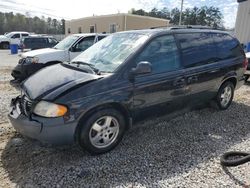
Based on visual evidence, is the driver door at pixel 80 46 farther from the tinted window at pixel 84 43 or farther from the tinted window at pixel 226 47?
the tinted window at pixel 226 47

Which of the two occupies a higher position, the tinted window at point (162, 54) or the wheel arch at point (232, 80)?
the tinted window at point (162, 54)

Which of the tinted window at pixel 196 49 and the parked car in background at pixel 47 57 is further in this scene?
Answer: the parked car in background at pixel 47 57

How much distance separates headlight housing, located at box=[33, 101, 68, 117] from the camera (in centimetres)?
313

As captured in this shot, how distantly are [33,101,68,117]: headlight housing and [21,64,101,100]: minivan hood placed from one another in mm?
153

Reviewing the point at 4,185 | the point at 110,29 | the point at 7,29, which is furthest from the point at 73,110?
the point at 7,29

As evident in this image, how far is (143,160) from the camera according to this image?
3467mm

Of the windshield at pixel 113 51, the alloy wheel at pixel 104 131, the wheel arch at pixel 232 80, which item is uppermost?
the windshield at pixel 113 51

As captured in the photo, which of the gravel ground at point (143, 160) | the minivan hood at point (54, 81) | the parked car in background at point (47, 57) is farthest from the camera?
the parked car in background at point (47, 57)

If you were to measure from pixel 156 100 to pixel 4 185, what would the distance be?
7.68 feet

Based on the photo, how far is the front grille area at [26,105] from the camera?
10.9 feet

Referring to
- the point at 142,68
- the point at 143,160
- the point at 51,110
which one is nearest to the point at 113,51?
the point at 142,68

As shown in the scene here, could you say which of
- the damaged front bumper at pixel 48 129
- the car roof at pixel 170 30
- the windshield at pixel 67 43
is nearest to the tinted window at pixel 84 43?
the windshield at pixel 67 43

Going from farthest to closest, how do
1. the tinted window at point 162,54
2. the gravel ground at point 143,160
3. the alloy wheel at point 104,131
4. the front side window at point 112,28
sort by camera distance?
1. the front side window at point 112,28
2. the tinted window at point 162,54
3. the alloy wheel at point 104,131
4. the gravel ground at point 143,160

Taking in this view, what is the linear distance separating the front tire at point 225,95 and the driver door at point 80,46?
497 centimetres
